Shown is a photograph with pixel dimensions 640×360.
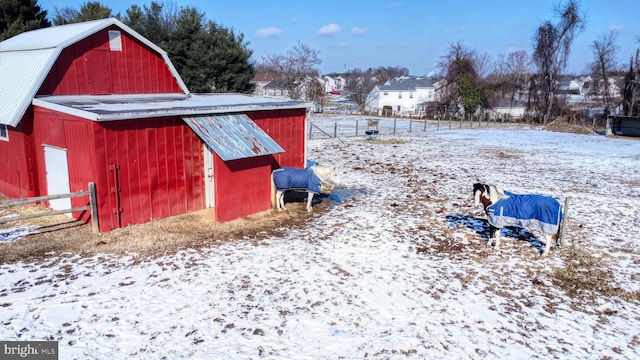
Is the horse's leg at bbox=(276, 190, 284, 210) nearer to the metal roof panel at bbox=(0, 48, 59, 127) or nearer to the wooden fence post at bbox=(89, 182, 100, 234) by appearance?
the wooden fence post at bbox=(89, 182, 100, 234)

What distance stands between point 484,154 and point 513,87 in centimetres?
3982

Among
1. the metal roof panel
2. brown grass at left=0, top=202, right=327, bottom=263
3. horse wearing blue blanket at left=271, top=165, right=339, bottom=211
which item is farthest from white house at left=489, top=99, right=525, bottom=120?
the metal roof panel

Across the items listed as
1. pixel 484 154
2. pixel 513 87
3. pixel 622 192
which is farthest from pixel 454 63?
pixel 622 192

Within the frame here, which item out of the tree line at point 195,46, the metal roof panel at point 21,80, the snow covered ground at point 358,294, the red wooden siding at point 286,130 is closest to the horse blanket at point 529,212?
the snow covered ground at point 358,294

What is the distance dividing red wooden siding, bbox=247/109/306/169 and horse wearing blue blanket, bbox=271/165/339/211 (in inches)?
66.3

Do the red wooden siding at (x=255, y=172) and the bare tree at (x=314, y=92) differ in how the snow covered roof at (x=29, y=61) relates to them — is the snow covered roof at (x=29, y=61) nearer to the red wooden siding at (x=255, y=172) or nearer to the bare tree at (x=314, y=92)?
the red wooden siding at (x=255, y=172)

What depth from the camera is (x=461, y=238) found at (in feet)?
34.8

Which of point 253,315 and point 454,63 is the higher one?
point 454,63

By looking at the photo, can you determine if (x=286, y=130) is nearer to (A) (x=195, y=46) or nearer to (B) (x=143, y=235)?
(B) (x=143, y=235)

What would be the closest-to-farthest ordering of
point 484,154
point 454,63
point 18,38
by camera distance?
point 18,38
point 484,154
point 454,63

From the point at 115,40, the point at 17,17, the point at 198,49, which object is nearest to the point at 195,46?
the point at 198,49

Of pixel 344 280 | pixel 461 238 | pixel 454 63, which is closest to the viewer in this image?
pixel 344 280

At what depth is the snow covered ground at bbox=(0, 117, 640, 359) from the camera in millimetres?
6117

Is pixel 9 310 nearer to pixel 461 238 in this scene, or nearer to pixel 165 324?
pixel 165 324
